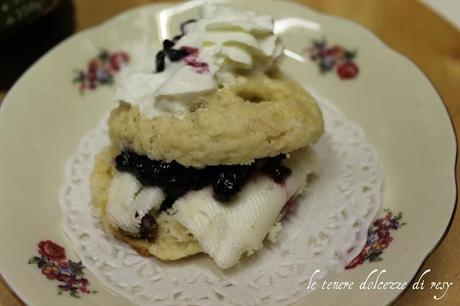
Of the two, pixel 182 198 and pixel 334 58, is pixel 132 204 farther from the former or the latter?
pixel 334 58

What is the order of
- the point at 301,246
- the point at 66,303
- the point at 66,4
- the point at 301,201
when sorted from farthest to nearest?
1. the point at 66,4
2. the point at 301,201
3. the point at 301,246
4. the point at 66,303

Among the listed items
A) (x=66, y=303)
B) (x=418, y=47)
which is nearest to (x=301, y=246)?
(x=66, y=303)

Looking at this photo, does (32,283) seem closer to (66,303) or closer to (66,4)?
(66,303)

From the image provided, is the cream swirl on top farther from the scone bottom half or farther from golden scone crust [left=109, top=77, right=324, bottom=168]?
the scone bottom half

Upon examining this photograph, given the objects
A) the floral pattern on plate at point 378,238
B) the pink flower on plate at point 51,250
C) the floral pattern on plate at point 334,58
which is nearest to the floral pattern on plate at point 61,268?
the pink flower on plate at point 51,250

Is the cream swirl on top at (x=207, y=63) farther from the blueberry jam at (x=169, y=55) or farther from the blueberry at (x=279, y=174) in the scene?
the blueberry at (x=279, y=174)

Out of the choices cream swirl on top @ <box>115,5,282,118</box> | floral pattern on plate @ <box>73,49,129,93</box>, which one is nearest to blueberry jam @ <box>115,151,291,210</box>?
cream swirl on top @ <box>115,5,282,118</box>
